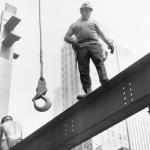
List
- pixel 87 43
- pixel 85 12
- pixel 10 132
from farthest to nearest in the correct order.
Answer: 1. pixel 10 132
2. pixel 85 12
3. pixel 87 43

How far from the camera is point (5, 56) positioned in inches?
520

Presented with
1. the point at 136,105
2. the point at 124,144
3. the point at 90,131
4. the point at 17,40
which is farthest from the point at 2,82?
the point at 124,144

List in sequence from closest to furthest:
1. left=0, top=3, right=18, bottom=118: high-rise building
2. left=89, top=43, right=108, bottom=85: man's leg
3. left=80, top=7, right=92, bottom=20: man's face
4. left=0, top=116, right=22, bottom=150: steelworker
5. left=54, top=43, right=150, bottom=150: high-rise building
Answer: left=89, top=43, right=108, bottom=85: man's leg → left=80, top=7, right=92, bottom=20: man's face → left=0, top=116, right=22, bottom=150: steelworker → left=0, top=3, right=18, bottom=118: high-rise building → left=54, top=43, right=150, bottom=150: high-rise building

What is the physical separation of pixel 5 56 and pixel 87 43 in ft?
19.9

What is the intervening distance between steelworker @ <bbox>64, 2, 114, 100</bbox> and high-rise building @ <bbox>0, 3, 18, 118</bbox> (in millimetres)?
4697

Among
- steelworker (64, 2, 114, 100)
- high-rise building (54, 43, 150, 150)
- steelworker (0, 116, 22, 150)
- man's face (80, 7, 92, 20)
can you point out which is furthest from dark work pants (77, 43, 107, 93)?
high-rise building (54, 43, 150, 150)

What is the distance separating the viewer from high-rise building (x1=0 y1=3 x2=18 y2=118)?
1208cm

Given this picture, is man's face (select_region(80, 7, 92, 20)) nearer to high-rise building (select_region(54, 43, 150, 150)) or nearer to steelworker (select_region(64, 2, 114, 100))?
steelworker (select_region(64, 2, 114, 100))

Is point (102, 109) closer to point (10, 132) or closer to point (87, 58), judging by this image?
point (87, 58)

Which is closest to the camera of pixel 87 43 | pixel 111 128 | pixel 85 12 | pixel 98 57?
pixel 98 57

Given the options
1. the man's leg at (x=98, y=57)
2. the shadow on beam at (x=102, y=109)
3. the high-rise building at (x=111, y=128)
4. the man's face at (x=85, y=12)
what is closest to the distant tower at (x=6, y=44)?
the shadow on beam at (x=102, y=109)

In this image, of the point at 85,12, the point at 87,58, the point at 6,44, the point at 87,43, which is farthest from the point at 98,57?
the point at 6,44

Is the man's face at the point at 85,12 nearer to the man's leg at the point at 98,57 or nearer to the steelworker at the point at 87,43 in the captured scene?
the steelworker at the point at 87,43

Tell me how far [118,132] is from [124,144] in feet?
16.6
